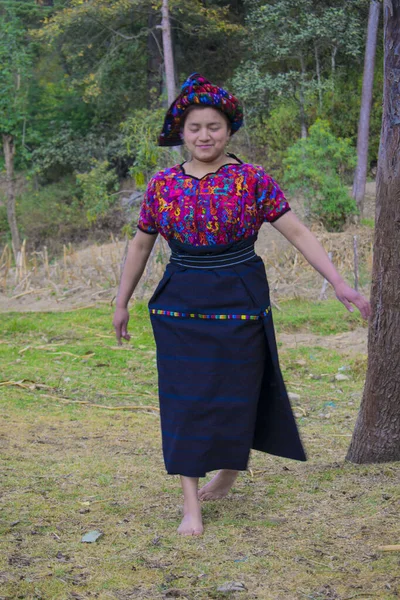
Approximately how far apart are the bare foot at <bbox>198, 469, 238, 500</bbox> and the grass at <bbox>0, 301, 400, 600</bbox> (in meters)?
0.06

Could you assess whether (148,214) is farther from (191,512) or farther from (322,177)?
(322,177)

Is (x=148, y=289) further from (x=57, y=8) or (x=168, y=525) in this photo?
(x=57, y=8)

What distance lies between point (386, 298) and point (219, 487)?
3.92 ft

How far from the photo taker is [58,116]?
24.6 metres

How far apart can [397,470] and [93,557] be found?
1.57m

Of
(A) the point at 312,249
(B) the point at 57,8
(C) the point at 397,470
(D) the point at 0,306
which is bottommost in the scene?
(D) the point at 0,306

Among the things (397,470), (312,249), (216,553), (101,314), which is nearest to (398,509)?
(397,470)

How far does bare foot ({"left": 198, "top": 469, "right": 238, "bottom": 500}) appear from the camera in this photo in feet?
12.5

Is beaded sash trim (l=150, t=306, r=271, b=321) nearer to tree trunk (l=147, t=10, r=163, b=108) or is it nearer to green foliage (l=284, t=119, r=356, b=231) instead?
green foliage (l=284, t=119, r=356, b=231)

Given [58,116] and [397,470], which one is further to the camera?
[58,116]

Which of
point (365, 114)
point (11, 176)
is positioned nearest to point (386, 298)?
point (365, 114)

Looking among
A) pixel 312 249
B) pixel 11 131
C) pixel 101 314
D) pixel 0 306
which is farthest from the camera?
pixel 11 131

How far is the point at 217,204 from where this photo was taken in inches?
131

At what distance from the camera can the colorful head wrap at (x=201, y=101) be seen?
11.1 ft
